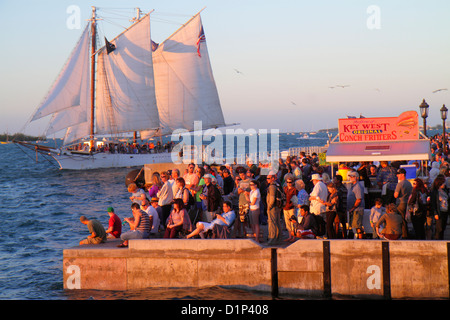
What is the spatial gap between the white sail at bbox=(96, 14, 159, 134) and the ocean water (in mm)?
9173

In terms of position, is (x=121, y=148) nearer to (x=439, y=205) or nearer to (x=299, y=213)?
(x=299, y=213)

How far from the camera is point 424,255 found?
38.4ft

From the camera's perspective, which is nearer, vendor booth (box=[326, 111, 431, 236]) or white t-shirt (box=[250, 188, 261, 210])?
white t-shirt (box=[250, 188, 261, 210])

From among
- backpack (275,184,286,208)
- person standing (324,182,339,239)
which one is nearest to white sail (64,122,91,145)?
backpack (275,184,286,208)

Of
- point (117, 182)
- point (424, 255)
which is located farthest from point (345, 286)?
point (117, 182)

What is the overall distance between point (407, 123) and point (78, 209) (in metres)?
22.7

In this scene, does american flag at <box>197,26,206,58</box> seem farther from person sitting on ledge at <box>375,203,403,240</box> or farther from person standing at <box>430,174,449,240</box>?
person sitting on ledge at <box>375,203,403,240</box>

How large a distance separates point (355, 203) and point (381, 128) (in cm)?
559

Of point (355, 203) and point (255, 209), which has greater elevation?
point (355, 203)

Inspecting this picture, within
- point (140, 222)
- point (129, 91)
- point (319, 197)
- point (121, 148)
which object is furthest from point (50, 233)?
point (121, 148)

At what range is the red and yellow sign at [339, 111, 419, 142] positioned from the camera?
1770cm

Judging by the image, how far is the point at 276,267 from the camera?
12352 millimetres

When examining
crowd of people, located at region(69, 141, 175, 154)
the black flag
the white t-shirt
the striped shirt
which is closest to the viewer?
the white t-shirt

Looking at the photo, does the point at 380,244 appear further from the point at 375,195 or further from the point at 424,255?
the point at 375,195
